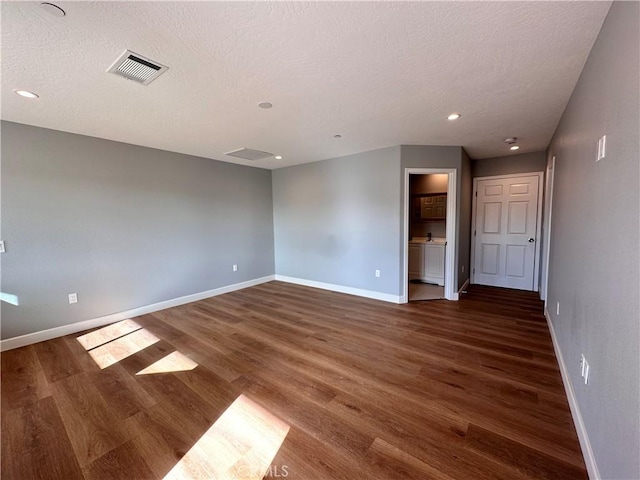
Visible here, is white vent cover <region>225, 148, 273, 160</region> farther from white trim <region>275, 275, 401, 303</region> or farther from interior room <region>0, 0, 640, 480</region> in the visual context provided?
white trim <region>275, 275, 401, 303</region>

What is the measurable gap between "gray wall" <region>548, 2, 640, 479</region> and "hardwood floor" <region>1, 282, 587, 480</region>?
423 millimetres

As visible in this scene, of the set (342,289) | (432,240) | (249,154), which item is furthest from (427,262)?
(249,154)

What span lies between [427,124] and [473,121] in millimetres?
482

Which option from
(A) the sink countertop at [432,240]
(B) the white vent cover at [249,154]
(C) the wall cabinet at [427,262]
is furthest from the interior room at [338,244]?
(A) the sink countertop at [432,240]

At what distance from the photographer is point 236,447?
1.55 meters

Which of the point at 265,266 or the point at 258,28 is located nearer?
the point at 258,28

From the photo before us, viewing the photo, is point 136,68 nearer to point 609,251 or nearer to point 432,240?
point 609,251

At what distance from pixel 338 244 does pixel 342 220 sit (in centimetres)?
44

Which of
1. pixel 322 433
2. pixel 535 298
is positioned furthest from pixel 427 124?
pixel 535 298

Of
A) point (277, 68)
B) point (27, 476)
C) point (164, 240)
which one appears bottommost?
point (27, 476)

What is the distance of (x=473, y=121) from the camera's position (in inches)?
114

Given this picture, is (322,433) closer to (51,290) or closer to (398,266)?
(398,266)

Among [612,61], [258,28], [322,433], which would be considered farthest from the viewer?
[322,433]

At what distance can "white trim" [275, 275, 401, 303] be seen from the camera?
13.6ft
